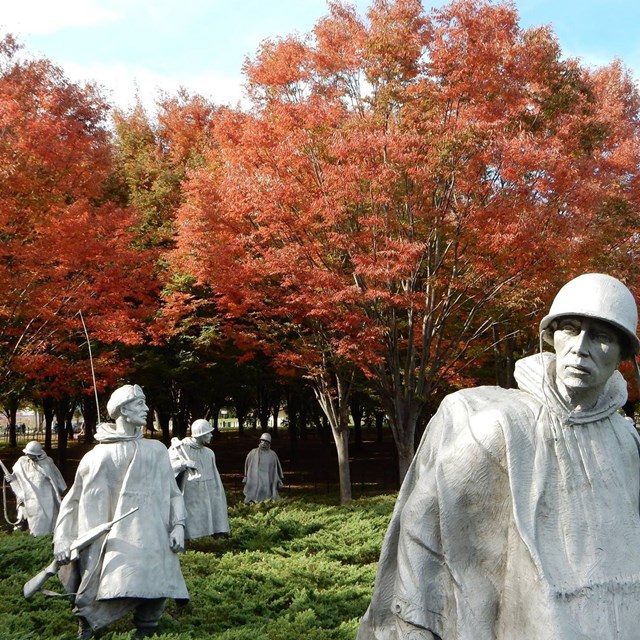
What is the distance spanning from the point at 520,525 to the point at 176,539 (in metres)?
5.11

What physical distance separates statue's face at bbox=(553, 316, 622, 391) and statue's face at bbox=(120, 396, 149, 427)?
5.32 metres

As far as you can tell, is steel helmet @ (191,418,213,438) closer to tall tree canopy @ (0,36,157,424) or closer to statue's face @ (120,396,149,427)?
tall tree canopy @ (0,36,157,424)

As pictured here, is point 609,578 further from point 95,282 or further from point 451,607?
point 95,282

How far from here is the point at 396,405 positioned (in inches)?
608

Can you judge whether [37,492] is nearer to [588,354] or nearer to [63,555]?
[63,555]

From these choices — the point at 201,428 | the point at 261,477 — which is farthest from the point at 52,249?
the point at 261,477

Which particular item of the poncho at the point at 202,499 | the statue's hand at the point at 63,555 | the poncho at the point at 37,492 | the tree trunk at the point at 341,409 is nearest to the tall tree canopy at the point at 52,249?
the poncho at the point at 37,492

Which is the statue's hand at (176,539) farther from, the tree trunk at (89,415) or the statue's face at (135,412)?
the tree trunk at (89,415)

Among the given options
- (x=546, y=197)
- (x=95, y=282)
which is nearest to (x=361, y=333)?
(x=546, y=197)

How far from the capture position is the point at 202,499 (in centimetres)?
1345

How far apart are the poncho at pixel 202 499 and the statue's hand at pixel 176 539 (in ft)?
20.0

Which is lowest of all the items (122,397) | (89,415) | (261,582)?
(261,582)

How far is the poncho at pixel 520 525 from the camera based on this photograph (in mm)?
2186

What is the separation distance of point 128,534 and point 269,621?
75.3 inches
